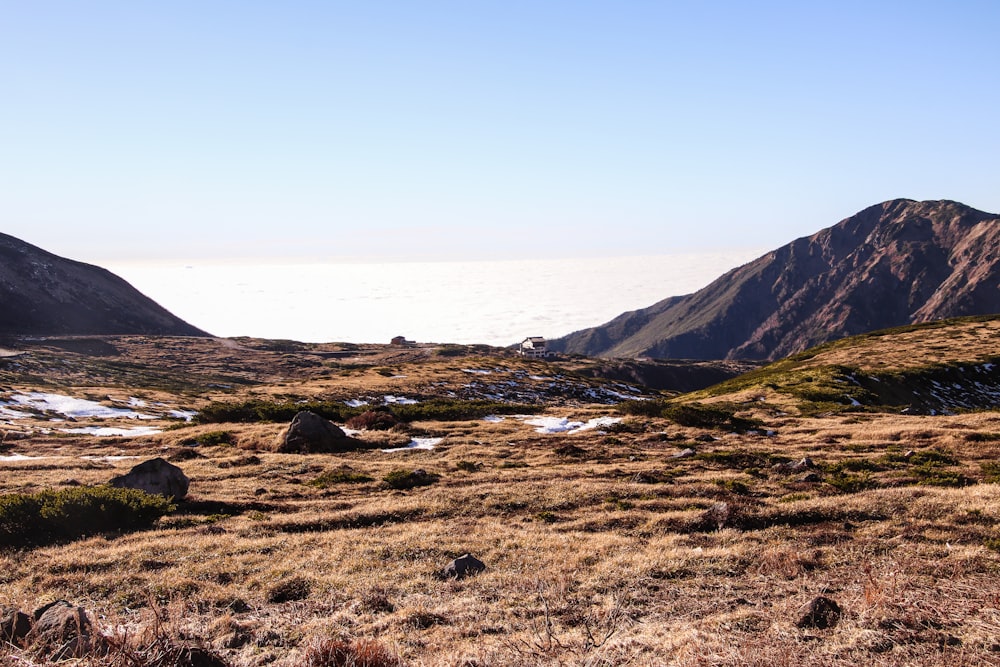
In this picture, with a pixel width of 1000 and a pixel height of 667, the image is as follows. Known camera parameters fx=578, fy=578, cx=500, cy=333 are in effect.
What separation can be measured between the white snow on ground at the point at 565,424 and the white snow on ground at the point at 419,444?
20.9 ft

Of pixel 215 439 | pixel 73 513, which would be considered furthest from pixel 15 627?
pixel 215 439

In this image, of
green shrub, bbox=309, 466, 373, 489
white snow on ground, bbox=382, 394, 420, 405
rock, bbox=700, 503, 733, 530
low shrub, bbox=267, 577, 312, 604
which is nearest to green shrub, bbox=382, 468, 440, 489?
green shrub, bbox=309, 466, 373, 489

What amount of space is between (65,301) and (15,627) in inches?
6506

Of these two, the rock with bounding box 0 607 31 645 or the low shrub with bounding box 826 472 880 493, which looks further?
the low shrub with bounding box 826 472 880 493

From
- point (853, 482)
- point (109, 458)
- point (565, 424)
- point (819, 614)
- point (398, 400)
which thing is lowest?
point (398, 400)

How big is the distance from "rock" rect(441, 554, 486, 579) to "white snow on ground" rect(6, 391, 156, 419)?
1619 inches

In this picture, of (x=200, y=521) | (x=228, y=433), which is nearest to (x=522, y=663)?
(x=200, y=521)

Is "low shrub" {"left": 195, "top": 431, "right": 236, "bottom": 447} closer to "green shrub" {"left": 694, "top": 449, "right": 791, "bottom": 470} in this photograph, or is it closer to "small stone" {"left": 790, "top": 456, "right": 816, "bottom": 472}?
"green shrub" {"left": 694, "top": 449, "right": 791, "bottom": 470}

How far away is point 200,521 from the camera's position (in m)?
16.1

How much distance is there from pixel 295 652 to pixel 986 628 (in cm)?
936

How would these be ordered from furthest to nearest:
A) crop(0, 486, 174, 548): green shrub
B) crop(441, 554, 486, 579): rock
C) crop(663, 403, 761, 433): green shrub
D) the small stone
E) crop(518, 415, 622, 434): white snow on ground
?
crop(518, 415, 622, 434): white snow on ground
crop(663, 403, 761, 433): green shrub
the small stone
crop(0, 486, 174, 548): green shrub
crop(441, 554, 486, 579): rock

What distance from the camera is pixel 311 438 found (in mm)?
28188

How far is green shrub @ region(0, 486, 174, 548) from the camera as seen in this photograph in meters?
14.1

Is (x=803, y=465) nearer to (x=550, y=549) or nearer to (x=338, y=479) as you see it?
(x=550, y=549)
